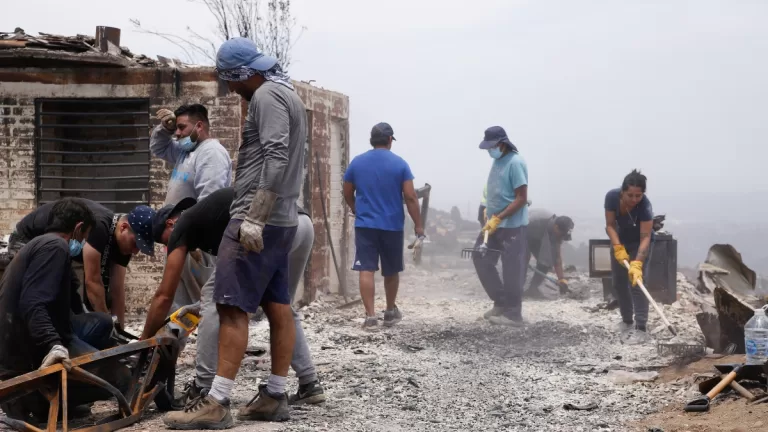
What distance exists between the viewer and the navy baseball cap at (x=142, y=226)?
18.3ft

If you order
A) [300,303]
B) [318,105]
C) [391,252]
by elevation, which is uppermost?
[318,105]

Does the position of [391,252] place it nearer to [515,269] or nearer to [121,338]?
[515,269]

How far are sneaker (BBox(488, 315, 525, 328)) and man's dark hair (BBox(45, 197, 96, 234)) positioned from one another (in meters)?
5.53

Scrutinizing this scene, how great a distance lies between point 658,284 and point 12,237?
264 inches

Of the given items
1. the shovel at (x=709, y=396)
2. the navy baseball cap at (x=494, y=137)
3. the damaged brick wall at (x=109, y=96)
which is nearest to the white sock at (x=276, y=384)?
the shovel at (x=709, y=396)

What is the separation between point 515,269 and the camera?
9.68 metres

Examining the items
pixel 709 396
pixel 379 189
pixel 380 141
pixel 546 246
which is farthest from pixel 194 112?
pixel 546 246

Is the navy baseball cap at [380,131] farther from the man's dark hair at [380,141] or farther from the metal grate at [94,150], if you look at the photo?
the metal grate at [94,150]

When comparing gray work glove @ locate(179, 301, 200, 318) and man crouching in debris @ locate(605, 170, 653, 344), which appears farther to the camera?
man crouching in debris @ locate(605, 170, 653, 344)

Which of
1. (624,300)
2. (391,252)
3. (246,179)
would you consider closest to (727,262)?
(624,300)

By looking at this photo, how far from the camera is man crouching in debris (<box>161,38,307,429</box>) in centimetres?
472

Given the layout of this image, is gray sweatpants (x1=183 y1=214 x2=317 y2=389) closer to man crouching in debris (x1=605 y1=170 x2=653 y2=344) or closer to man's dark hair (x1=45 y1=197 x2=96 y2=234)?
man's dark hair (x1=45 y1=197 x2=96 y2=234)

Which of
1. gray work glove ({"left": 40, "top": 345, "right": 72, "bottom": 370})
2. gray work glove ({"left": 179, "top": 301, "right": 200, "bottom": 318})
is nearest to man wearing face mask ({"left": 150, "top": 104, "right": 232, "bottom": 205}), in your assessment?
gray work glove ({"left": 179, "top": 301, "right": 200, "bottom": 318})

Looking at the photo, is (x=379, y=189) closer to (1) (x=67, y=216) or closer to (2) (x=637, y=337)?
(2) (x=637, y=337)
